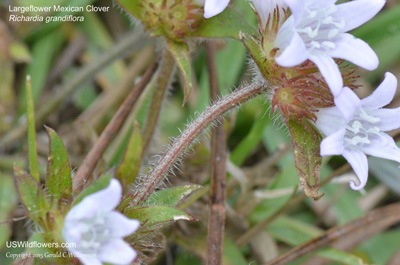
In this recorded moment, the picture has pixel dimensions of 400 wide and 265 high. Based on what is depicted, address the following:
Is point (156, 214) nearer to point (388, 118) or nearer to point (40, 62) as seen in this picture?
point (388, 118)

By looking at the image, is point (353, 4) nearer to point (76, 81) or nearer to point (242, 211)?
point (242, 211)

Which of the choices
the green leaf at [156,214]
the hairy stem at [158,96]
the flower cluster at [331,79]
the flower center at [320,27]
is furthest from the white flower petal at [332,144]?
the hairy stem at [158,96]

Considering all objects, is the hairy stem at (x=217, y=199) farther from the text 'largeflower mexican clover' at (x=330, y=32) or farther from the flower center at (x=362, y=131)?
the flower center at (x=362, y=131)

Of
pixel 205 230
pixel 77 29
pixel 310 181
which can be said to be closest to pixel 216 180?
pixel 205 230

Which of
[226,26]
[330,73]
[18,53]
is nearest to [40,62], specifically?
[18,53]

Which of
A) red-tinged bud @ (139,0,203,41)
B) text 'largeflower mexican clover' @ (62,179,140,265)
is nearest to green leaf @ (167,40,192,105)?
red-tinged bud @ (139,0,203,41)
